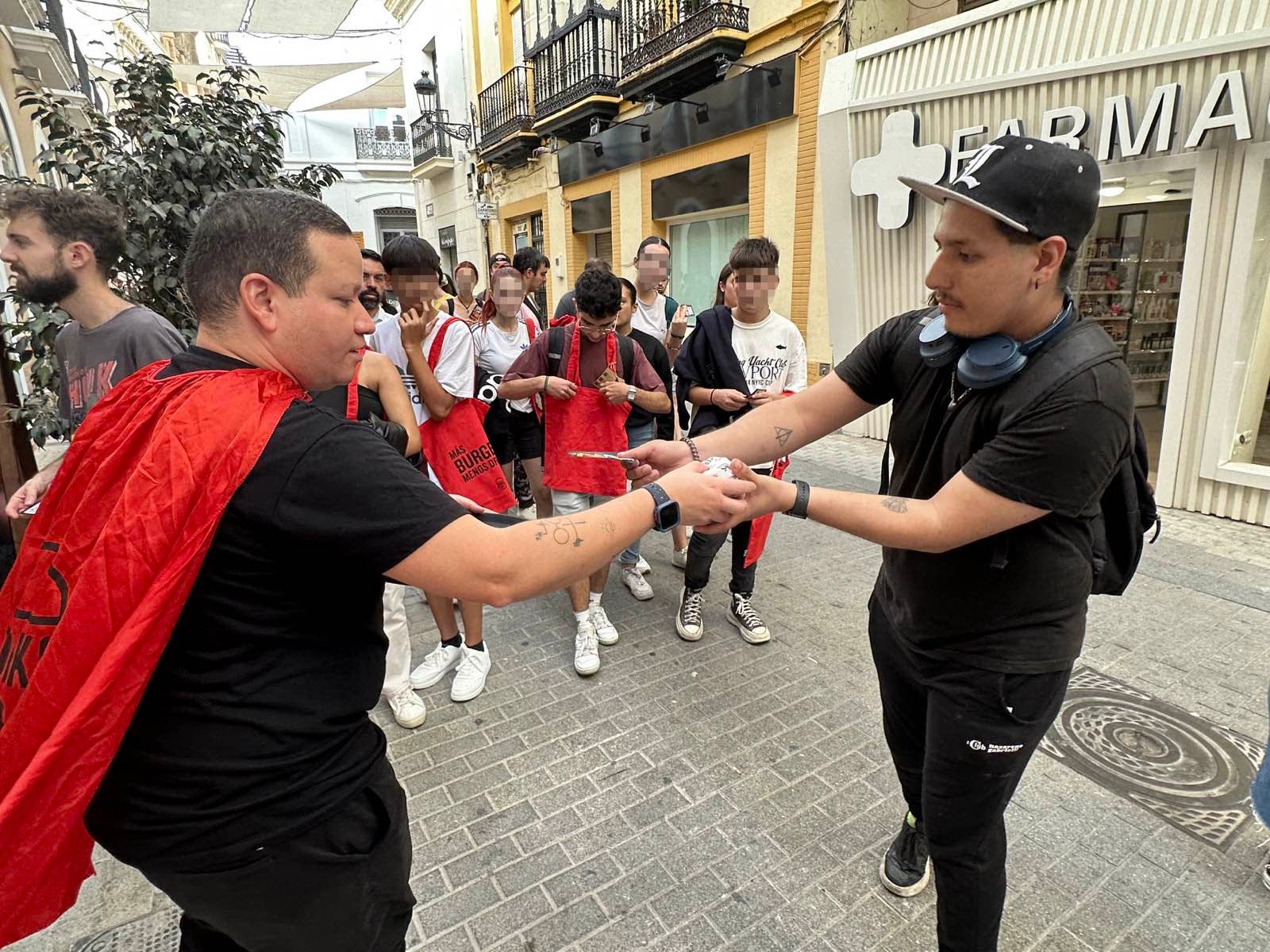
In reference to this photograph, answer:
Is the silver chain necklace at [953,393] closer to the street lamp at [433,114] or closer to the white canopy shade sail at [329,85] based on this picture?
the white canopy shade sail at [329,85]

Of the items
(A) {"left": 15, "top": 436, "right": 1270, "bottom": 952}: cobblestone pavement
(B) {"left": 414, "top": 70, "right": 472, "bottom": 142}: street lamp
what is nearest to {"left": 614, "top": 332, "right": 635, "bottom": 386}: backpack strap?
(A) {"left": 15, "top": 436, "right": 1270, "bottom": 952}: cobblestone pavement

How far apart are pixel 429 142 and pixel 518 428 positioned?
62.6ft

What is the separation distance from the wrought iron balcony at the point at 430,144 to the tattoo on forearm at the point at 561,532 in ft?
65.9

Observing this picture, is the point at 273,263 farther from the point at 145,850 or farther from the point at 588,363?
the point at 588,363

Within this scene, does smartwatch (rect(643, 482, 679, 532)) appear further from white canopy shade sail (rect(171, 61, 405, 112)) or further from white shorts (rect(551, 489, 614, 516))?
white canopy shade sail (rect(171, 61, 405, 112))

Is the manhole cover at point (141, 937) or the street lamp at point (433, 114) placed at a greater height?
the street lamp at point (433, 114)

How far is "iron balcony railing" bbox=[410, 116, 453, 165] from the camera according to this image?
766 inches

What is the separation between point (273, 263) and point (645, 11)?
12.3 metres

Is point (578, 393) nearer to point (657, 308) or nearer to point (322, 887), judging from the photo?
point (657, 308)

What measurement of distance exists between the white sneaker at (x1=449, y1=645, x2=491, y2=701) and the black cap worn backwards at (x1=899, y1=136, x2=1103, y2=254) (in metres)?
3.06

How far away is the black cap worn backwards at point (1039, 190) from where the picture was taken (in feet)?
4.74

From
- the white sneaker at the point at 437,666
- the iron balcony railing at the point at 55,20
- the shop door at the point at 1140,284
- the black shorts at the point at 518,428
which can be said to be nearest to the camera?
the white sneaker at the point at 437,666

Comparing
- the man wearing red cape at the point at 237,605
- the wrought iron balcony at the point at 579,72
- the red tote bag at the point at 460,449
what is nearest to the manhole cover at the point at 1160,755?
the man wearing red cape at the point at 237,605

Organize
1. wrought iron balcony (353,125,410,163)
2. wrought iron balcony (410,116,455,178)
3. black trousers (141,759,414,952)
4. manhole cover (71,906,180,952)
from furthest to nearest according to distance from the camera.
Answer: wrought iron balcony (353,125,410,163), wrought iron balcony (410,116,455,178), manhole cover (71,906,180,952), black trousers (141,759,414,952)
